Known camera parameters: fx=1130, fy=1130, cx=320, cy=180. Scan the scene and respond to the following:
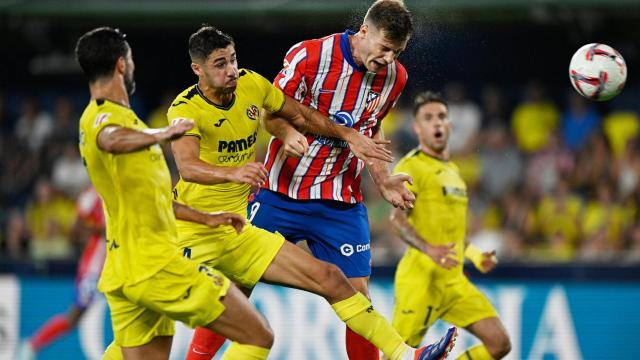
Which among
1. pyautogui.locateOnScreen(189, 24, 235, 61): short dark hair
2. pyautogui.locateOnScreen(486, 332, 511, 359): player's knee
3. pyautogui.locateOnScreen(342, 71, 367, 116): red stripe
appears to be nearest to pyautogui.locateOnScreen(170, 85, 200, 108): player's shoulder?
pyautogui.locateOnScreen(189, 24, 235, 61): short dark hair

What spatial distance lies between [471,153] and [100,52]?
347 inches

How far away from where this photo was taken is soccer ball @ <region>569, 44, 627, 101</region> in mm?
8125

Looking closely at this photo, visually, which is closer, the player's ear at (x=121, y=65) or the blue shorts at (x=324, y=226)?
the player's ear at (x=121, y=65)

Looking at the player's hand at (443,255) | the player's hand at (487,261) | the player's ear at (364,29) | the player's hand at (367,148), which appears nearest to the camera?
the player's hand at (367,148)

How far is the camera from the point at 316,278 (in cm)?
709

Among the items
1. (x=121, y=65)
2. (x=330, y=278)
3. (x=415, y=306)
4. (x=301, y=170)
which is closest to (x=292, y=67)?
(x=301, y=170)

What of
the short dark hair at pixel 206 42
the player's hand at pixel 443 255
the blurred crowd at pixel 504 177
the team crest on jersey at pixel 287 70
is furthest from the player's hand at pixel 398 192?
the blurred crowd at pixel 504 177

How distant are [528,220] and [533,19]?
3336 mm

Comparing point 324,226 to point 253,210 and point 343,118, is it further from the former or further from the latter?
point 343,118

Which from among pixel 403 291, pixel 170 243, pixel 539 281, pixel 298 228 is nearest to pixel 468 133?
pixel 539 281

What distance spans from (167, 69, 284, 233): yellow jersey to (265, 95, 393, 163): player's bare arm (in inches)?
3.4

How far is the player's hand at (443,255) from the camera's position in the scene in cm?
872

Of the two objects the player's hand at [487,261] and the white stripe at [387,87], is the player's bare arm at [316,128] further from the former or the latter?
the player's hand at [487,261]

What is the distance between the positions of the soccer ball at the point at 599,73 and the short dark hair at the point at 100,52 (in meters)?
3.54
